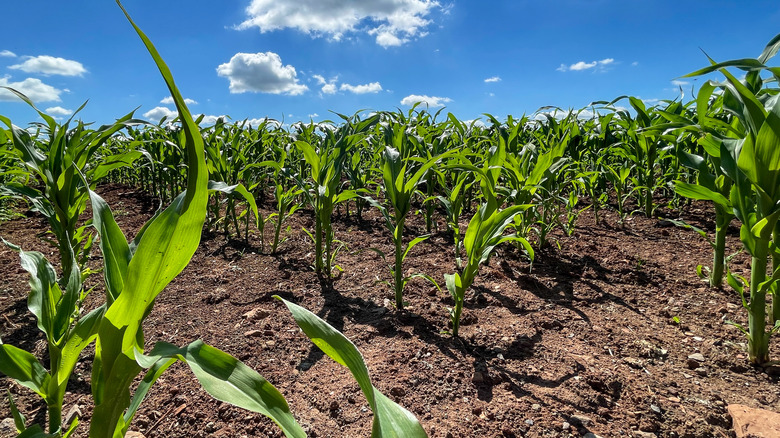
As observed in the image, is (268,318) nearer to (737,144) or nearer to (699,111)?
(737,144)

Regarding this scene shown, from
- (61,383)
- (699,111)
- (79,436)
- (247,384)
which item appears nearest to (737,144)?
(699,111)

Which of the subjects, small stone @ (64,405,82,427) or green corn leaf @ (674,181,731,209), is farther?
green corn leaf @ (674,181,731,209)

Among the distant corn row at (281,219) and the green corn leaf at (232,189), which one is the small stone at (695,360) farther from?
the green corn leaf at (232,189)

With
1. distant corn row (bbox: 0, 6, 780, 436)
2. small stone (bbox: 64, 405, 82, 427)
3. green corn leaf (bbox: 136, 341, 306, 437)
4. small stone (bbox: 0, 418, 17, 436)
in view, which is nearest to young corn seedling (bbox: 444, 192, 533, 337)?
distant corn row (bbox: 0, 6, 780, 436)

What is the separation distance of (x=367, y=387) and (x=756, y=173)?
1.56m

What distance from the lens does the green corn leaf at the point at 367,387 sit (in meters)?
0.56

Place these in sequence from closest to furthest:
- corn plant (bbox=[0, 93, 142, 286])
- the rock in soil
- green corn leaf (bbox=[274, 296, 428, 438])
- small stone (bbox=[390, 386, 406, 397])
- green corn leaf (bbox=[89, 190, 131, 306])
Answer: green corn leaf (bbox=[274, 296, 428, 438]) < green corn leaf (bbox=[89, 190, 131, 306]) < the rock in soil < small stone (bbox=[390, 386, 406, 397]) < corn plant (bbox=[0, 93, 142, 286])

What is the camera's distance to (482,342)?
186cm

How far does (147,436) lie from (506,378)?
126 centimetres

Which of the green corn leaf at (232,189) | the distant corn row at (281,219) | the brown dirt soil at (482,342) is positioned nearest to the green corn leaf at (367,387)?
the distant corn row at (281,219)

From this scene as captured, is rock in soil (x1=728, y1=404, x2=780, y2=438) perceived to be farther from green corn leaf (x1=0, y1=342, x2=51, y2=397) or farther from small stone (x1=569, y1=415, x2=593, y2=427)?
green corn leaf (x1=0, y1=342, x2=51, y2=397)

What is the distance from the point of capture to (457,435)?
132 cm

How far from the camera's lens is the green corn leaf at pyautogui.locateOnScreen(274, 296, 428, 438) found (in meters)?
0.56

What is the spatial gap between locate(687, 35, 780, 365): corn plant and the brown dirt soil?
275mm
